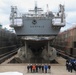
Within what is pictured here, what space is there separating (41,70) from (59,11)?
1526 centimetres

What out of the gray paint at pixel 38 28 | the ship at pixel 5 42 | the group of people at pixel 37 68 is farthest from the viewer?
the ship at pixel 5 42

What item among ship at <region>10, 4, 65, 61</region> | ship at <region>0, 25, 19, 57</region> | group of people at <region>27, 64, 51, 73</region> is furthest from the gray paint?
group of people at <region>27, 64, 51, 73</region>

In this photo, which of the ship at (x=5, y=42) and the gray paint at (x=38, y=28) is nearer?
the gray paint at (x=38, y=28)

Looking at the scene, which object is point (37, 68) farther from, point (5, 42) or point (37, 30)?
point (5, 42)

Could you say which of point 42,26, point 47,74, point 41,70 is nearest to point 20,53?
point 42,26

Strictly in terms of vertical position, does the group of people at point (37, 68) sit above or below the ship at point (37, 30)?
below

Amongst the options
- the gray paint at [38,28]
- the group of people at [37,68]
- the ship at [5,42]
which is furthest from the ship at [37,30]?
the group of people at [37,68]

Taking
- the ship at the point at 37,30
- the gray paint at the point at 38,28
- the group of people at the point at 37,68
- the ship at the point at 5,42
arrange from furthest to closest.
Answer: the ship at the point at 5,42, the gray paint at the point at 38,28, the ship at the point at 37,30, the group of people at the point at 37,68

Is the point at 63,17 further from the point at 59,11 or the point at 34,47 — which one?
the point at 34,47

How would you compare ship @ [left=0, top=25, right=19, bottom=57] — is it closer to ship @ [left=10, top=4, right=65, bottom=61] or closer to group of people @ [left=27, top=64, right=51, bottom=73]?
ship @ [left=10, top=4, right=65, bottom=61]

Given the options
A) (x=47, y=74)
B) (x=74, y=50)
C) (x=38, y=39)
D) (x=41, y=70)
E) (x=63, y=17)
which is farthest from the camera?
(x=63, y=17)

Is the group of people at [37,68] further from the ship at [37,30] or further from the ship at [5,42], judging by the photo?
the ship at [5,42]

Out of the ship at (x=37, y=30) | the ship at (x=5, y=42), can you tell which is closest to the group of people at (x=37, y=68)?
the ship at (x=37, y=30)

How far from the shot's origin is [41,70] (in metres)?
20.1
